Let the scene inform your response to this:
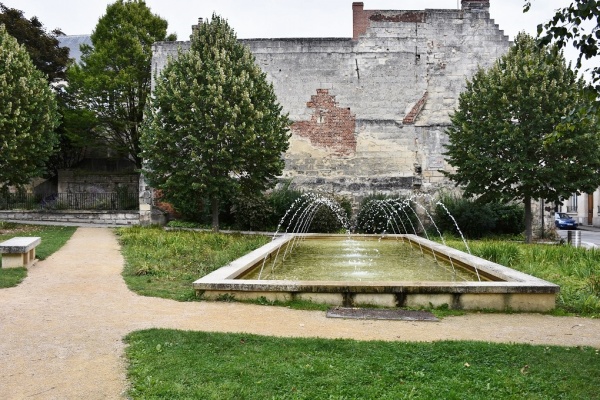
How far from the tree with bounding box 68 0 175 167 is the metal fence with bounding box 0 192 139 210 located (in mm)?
2618

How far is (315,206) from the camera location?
19.9 m

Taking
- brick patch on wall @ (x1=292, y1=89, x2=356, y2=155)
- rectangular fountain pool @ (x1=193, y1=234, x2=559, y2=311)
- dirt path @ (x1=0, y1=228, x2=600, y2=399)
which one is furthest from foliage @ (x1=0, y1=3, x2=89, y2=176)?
rectangular fountain pool @ (x1=193, y1=234, x2=559, y2=311)

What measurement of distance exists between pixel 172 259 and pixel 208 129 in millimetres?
6044

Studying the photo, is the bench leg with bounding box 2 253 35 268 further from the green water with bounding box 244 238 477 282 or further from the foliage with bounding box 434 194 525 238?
the foliage with bounding box 434 194 525 238

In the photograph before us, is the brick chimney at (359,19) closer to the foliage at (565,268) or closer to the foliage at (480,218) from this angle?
the foliage at (480,218)

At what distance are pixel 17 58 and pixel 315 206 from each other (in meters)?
11.4

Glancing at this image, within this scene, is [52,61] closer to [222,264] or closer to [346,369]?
[222,264]

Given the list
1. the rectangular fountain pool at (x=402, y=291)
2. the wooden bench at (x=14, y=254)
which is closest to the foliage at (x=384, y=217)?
the rectangular fountain pool at (x=402, y=291)

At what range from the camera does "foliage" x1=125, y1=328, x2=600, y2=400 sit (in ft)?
12.6

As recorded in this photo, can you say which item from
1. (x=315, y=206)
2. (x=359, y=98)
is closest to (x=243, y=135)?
(x=315, y=206)

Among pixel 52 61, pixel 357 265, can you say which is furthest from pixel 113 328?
pixel 52 61

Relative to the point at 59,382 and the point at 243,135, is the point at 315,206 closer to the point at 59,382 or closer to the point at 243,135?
the point at 243,135

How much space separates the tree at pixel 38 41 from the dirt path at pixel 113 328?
21.5m

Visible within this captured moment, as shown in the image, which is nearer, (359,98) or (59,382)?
(59,382)
